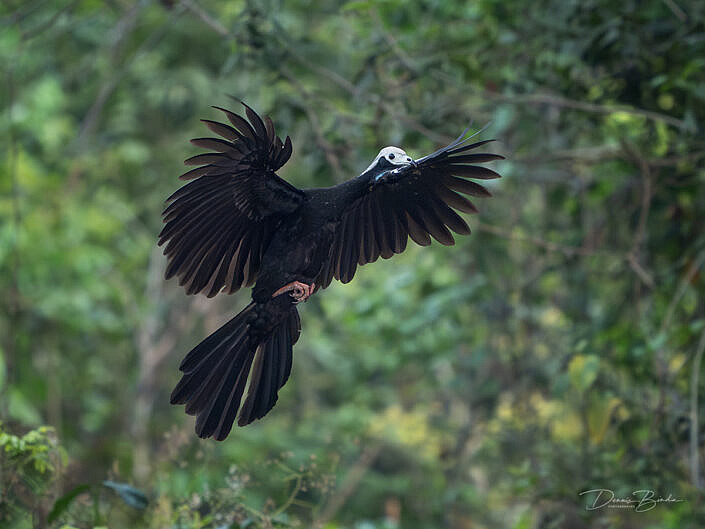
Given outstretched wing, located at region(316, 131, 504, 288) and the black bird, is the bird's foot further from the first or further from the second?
outstretched wing, located at region(316, 131, 504, 288)

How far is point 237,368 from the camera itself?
1767mm

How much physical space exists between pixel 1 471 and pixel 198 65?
5.44 meters

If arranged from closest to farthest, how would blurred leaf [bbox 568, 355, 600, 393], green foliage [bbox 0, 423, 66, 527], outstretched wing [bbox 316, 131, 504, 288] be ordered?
outstretched wing [bbox 316, 131, 504, 288] < green foliage [bbox 0, 423, 66, 527] < blurred leaf [bbox 568, 355, 600, 393]

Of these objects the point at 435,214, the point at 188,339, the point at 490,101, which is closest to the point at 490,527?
the point at 188,339

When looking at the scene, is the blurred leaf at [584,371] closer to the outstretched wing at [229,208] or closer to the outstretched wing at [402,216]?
the outstretched wing at [402,216]

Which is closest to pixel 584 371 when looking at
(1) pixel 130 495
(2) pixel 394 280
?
(2) pixel 394 280

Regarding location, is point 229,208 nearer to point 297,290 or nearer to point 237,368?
point 297,290

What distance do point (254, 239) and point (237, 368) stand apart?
0.32 metres

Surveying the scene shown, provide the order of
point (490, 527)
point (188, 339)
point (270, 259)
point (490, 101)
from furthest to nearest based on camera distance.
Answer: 1. point (188, 339)
2. point (490, 527)
3. point (490, 101)
4. point (270, 259)

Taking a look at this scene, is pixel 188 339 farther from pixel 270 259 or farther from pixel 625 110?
pixel 270 259

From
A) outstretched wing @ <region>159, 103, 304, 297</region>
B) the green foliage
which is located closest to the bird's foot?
outstretched wing @ <region>159, 103, 304, 297</region>

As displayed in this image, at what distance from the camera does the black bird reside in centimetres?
172

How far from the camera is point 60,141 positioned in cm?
691

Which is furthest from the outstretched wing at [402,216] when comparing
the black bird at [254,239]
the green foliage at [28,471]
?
the green foliage at [28,471]
